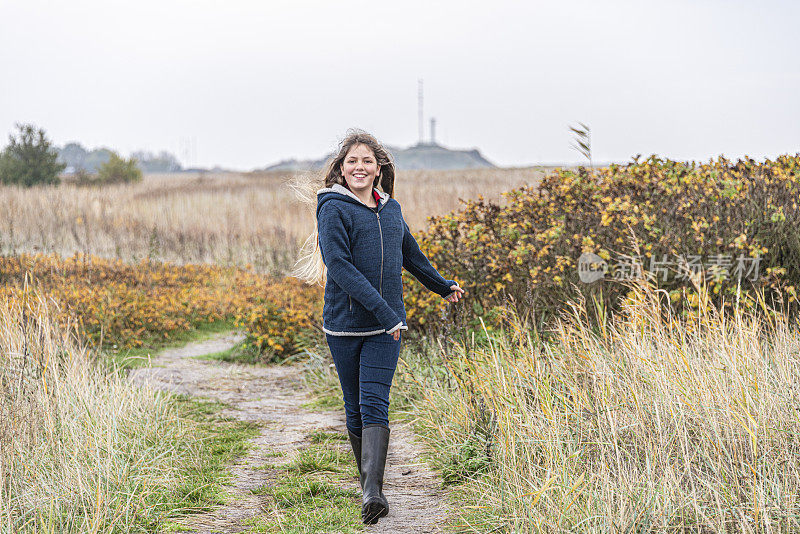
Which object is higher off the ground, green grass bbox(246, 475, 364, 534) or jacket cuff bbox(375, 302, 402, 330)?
jacket cuff bbox(375, 302, 402, 330)

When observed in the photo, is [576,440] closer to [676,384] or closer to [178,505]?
[676,384]

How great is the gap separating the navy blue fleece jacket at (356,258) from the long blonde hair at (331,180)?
0.14 m

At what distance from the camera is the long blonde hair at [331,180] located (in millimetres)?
3813

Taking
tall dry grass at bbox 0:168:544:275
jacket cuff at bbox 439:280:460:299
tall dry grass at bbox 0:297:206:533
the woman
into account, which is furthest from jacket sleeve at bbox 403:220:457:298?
tall dry grass at bbox 0:168:544:275

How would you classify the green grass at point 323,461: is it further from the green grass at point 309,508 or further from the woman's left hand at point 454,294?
the woman's left hand at point 454,294

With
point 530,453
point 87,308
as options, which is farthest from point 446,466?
point 87,308

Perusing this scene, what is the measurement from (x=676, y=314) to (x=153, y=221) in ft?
46.0

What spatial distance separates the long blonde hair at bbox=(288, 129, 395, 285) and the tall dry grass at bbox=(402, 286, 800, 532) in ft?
3.78

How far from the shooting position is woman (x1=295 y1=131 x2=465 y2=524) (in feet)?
11.4

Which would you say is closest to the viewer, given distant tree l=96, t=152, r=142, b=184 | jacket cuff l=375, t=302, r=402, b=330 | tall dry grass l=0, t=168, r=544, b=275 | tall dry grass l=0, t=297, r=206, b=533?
tall dry grass l=0, t=297, r=206, b=533

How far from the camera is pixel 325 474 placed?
4355 millimetres

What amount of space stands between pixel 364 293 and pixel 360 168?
0.69 m

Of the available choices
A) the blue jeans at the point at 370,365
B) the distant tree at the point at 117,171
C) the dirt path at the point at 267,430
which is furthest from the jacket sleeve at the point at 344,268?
the distant tree at the point at 117,171

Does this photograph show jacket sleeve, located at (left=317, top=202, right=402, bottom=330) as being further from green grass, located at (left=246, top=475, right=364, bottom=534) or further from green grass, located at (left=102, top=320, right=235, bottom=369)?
green grass, located at (left=102, top=320, right=235, bottom=369)
